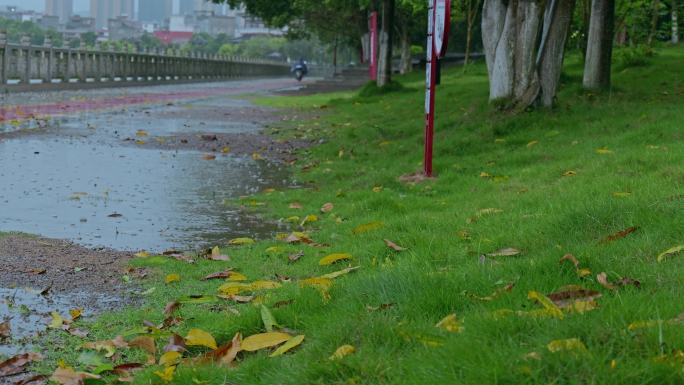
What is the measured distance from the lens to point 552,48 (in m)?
14.3

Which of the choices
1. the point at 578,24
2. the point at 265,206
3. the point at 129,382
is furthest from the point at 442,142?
the point at 578,24

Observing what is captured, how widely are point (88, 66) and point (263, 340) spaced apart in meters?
44.8

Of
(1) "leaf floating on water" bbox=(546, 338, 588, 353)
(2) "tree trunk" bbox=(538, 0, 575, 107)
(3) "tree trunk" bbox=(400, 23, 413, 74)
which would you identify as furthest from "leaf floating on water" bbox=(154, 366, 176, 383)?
(3) "tree trunk" bbox=(400, 23, 413, 74)

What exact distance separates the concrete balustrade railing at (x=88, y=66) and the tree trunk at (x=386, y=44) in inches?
516

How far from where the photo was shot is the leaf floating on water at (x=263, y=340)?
4.50m

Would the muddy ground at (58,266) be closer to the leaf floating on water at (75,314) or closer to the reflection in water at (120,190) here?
the reflection in water at (120,190)

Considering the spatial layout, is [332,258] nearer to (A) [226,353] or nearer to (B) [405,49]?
(A) [226,353]

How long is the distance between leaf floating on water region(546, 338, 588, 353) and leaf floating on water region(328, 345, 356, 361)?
0.81 m

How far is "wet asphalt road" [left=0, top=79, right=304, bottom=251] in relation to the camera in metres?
8.29

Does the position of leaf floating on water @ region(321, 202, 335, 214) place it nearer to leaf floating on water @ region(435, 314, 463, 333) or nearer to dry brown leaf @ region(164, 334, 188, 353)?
dry brown leaf @ region(164, 334, 188, 353)

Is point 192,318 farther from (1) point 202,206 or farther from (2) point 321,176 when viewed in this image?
(2) point 321,176

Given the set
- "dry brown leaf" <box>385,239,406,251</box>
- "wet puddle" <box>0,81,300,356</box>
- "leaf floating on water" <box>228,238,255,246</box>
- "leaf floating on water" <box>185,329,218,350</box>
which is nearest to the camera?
"leaf floating on water" <box>185,329,218,350</box>

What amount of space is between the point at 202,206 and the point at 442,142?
13.8ft

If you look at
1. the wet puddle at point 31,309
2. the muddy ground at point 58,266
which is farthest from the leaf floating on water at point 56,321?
the muddy ground at point 58,266
